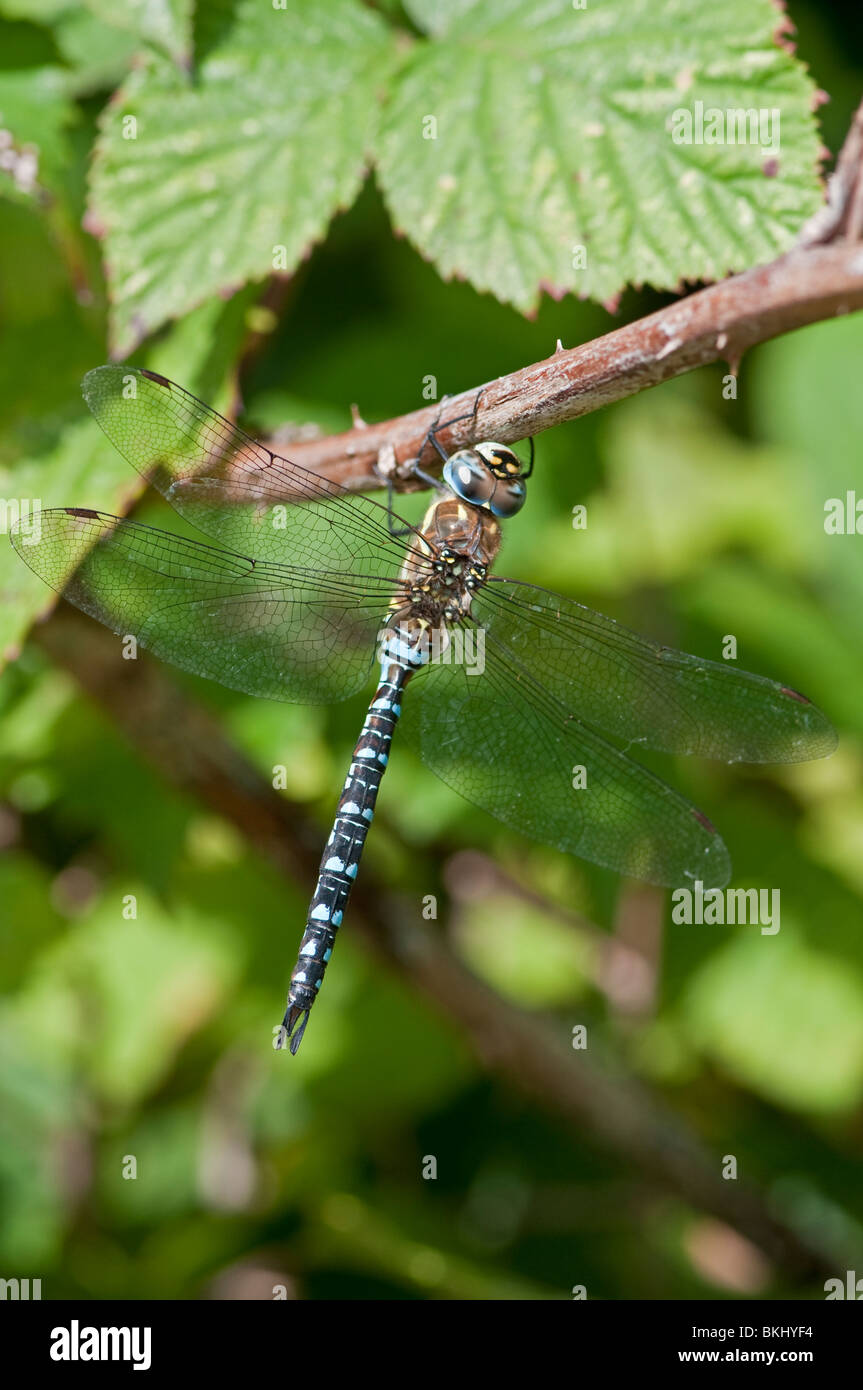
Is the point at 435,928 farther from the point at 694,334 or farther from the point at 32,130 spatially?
the point at 32,130

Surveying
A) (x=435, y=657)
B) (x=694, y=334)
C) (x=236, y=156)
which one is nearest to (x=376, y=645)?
(x=435, y=657)

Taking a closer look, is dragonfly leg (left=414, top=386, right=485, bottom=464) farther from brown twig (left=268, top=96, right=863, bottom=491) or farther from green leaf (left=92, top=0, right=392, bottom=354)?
green leaf (left=92, top=0, right=392, bottom=354)

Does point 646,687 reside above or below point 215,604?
below

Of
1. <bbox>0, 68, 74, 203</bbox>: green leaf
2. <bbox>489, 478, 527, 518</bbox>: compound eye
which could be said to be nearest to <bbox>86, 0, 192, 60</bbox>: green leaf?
<bbox>0, 68, 74, 203</bbox>: green leaf

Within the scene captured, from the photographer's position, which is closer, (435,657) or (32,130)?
(32,130)

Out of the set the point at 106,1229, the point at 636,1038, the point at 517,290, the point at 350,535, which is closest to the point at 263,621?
the point at 350,535

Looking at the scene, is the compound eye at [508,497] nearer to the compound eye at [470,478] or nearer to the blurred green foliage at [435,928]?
the compound eye at [470,478]

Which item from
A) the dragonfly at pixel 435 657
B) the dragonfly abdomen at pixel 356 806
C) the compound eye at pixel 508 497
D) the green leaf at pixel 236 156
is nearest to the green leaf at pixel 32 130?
the green leaf at pixel 236 156
